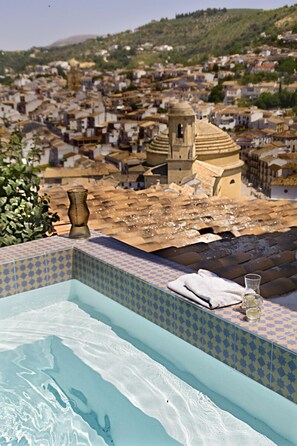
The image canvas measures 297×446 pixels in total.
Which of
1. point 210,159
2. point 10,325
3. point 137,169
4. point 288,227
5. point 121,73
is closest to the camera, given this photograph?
point 10,325

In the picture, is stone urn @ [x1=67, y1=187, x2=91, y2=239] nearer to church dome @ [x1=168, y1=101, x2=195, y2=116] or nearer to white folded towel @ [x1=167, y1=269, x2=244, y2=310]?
white folded towel @ [x1=167, y1=269, x2=244, y2=310]

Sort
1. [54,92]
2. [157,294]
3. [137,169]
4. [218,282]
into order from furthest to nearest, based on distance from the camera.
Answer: [54,92] → [137,169] → [157,294] → [218,282]

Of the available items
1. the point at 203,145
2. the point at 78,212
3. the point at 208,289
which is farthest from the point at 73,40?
the point at 208,289

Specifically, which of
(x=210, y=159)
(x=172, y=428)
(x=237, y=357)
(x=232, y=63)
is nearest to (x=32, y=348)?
(x=172, y=428)

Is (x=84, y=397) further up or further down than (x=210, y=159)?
further up

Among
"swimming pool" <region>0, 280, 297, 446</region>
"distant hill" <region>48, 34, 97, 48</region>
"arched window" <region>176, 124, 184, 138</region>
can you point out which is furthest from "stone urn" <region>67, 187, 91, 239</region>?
"distant hill" <region>48, 34, 97, 48</region>

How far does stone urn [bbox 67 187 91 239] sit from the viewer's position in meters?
3.45

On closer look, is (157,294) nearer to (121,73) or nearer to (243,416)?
(243,416)

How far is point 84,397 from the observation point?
8.01 ft

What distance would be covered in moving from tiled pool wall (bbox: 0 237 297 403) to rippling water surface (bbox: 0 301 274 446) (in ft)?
0.71

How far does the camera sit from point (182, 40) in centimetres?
10025

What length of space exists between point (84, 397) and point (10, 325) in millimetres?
867

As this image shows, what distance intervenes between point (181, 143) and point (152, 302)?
15.9m

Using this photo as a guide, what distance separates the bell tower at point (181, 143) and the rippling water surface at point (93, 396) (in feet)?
50.3
